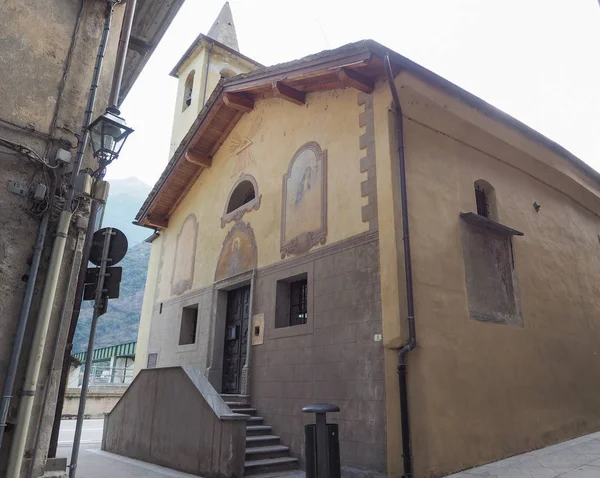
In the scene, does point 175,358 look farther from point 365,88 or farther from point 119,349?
point 119,349

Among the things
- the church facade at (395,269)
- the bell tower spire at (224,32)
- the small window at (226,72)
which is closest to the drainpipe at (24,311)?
the church facade at (395,269)

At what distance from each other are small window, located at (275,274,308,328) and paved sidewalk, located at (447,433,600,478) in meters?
3.83

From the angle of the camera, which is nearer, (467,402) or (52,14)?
(52,14)

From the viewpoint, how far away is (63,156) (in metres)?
4.65

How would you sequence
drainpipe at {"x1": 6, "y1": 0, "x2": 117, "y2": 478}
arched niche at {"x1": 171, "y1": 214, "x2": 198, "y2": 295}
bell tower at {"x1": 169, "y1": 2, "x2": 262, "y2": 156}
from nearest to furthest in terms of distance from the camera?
drainpipe at {"x1": 6, "y1": 0, "x2": 117, "y2": 478} < arched niche at {"x1": 171, "y1": 214, "x2": 198, "y2": 295} < bell tower at {"x1": 169, "y1": 2, "x2": 262, "y2": 156}

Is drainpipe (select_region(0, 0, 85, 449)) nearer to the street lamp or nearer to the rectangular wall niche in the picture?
the street lamp

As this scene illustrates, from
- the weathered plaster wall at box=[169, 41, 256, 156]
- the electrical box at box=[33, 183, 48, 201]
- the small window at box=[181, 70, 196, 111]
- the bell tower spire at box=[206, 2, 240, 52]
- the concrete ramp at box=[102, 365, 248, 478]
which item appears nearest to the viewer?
the electrical box at box=[33, 183, 48, 201]

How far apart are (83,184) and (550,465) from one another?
6851 mm

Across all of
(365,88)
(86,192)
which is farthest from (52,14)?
(365,88)

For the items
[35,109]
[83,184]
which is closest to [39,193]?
[83,184]

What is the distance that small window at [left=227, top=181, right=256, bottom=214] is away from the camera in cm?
1143

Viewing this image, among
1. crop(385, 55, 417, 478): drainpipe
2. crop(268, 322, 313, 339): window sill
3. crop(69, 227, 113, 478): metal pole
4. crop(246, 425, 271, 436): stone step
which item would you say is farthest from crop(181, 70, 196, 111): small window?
Result: crop(69, 227, 113, 478): metal pole

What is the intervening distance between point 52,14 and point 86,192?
221 centimetres

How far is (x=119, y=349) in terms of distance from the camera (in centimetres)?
2528
